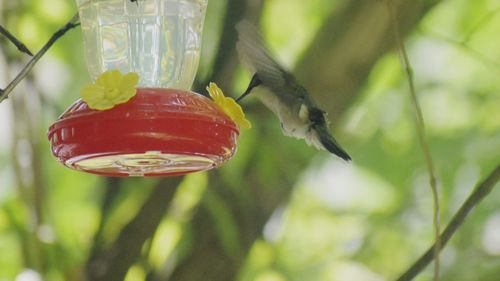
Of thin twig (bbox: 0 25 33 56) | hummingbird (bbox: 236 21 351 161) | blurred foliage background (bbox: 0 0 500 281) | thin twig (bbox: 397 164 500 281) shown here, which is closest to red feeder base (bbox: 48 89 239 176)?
thin twig (bbox: 0 25 33 56)

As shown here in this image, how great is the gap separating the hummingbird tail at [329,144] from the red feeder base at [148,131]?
0.25 m

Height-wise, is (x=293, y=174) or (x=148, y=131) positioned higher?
(x=148, y=131)

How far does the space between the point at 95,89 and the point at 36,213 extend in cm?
129

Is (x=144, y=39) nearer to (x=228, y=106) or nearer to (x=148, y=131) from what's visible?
(x=228, y=106)

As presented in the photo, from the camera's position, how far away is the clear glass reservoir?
215 centimetres

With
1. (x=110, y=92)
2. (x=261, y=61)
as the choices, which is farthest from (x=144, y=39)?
(x=110, y=92)

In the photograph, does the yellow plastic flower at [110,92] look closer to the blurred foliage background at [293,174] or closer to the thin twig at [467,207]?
the thin twig at [467,207]

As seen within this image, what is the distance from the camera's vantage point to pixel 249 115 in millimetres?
2574

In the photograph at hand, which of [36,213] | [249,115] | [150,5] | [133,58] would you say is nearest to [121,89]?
[133,58]

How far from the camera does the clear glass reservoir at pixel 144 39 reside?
2150 mm

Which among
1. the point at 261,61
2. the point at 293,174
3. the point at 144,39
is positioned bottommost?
the point at 293,174

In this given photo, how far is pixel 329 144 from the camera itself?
180cm

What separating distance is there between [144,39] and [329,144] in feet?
2.15

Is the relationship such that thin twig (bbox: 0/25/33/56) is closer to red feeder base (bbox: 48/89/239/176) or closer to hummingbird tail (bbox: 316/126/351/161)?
red feeder base (bbox: 48/89/239/176)
